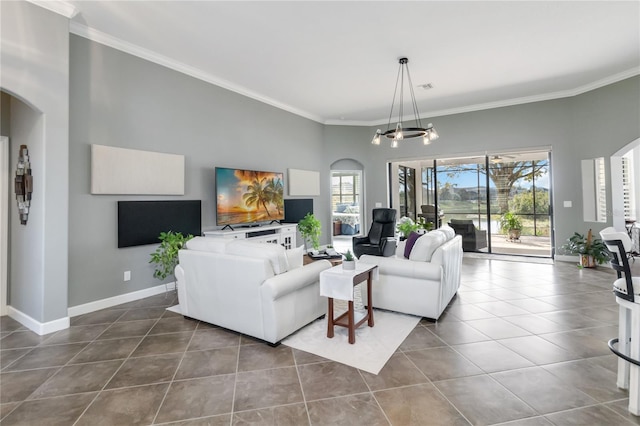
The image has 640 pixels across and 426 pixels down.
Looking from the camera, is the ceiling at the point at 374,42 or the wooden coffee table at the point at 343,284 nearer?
the wooden coffee table at the point at 343,284

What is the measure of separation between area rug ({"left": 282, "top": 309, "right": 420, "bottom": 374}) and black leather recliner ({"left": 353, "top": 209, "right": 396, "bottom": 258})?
2830 millimetres

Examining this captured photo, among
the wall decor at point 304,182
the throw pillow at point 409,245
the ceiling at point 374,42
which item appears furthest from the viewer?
the wall decor at point 304,182

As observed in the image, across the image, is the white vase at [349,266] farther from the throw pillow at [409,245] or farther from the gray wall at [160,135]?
the gray wall at [160,135]

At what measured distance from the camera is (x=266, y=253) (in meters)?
2.80

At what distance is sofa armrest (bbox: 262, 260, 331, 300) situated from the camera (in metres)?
2.66

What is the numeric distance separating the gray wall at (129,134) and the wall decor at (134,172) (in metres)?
0.11

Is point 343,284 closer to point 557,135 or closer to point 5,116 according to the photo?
point 5,116

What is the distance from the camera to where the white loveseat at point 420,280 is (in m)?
3.26

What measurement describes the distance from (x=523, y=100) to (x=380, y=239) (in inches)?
162

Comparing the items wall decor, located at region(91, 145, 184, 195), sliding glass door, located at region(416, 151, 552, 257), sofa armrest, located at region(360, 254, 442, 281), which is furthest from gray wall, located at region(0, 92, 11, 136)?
sliding glass door, located at region(416, 151, 552, 257)

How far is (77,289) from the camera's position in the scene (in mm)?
3615

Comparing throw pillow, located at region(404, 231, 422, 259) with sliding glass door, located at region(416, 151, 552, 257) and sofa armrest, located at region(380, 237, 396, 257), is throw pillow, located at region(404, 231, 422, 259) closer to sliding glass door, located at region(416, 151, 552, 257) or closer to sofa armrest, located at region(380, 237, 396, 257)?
sofa armrest, located at region(380, 237, 396, 257)

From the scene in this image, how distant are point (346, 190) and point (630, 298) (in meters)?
7.22

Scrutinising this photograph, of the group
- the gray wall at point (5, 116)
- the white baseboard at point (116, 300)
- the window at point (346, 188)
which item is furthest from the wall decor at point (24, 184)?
the window at point (346, 188)
